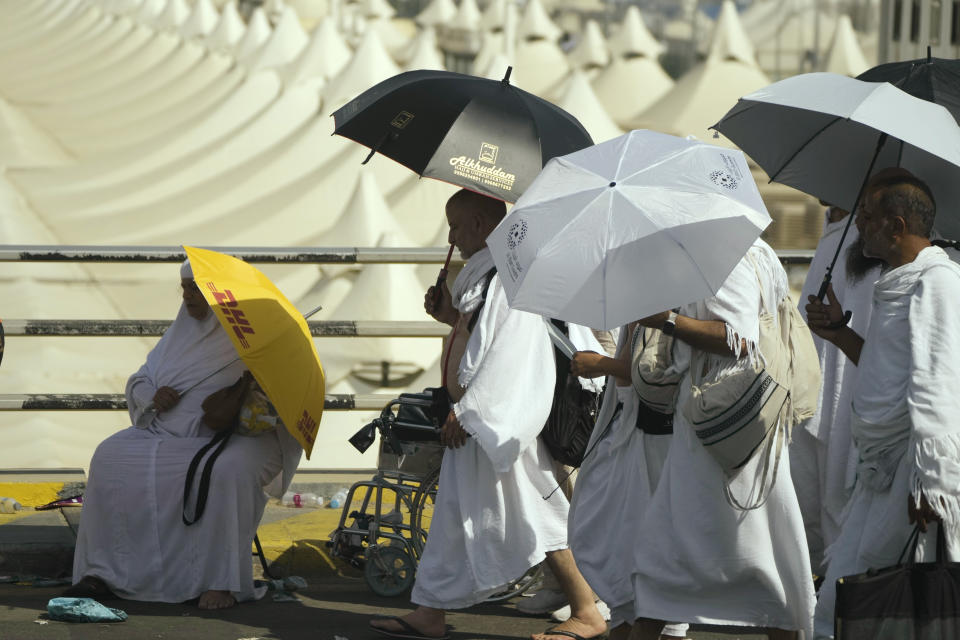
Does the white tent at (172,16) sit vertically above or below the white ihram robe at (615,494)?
above

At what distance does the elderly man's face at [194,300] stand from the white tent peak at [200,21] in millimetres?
40716

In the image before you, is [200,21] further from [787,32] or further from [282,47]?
[787,32]

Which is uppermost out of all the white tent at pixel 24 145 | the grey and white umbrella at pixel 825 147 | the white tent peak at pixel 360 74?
the white tent peak at pixel 360 74

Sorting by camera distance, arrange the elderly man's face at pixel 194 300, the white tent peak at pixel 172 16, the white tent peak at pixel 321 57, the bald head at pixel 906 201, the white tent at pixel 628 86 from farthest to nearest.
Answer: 1. the white tent peak at pixel 172 16
2. the white tent at pixel 628 86
3. the white tent peak at pixel 321 57
4. the elderly man's face at pixel 194 300
5. the bald head at pixel 906 201

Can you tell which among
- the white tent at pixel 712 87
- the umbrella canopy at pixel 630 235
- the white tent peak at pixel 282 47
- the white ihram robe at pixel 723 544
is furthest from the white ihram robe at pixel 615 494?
the white tent peak at pixel 282 47

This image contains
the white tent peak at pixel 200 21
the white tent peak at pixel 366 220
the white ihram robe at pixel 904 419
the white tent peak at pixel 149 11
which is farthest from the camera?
the white tent peak at pixel 149 11

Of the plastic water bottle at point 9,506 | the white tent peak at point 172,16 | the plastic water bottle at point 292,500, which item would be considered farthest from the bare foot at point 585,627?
the white tent peak at point 172,16

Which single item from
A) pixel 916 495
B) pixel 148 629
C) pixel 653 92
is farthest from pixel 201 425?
pixel 653 92

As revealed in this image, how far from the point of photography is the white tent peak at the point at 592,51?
152 ft

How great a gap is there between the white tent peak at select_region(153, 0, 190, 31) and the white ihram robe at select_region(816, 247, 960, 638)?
4610cm

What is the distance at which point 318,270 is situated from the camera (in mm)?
16500

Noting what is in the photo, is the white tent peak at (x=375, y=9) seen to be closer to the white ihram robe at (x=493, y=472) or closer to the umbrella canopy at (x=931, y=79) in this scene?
the umbrella canopy at (x=931, y=79)

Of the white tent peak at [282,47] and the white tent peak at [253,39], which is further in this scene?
the white tent peak at [253,39]

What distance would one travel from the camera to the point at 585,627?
4.89 m
